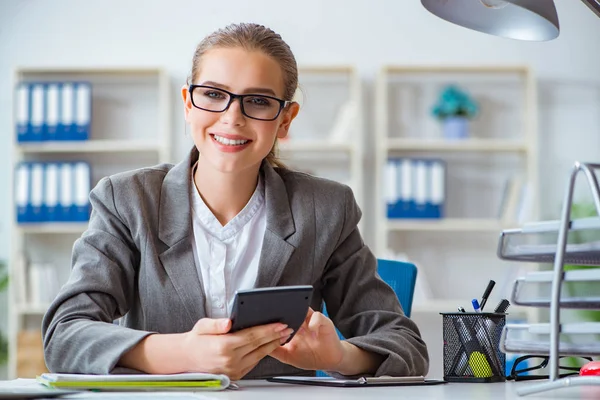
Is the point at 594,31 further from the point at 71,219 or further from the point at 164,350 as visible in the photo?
the point at 164,350

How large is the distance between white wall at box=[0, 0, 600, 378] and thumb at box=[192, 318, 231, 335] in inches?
139

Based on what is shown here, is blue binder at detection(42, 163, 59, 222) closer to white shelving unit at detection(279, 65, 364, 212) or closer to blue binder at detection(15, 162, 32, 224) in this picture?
blue binder at detection(15, 162, 32, 224)

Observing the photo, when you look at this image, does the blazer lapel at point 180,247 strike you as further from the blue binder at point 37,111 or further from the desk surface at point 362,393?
the blue binder at point 37,111

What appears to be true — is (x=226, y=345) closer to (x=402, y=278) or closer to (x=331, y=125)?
(x=402, y=278)

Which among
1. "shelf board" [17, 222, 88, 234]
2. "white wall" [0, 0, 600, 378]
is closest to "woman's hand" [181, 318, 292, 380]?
"shelf board" [17, 222, 88, 234]

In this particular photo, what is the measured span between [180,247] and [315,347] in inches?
14.4

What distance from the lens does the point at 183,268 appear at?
1552 millimetres

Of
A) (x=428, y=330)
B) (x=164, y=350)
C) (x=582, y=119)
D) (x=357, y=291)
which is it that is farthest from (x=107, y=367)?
(x=582, y=119)

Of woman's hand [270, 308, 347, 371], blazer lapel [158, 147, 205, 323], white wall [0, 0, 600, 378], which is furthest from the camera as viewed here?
white wall [0, 0, 600, 378]

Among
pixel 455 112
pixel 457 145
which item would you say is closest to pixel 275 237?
pixel 457 145

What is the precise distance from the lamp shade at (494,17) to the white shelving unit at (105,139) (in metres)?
3.34

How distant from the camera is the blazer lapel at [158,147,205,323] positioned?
5.08 ft

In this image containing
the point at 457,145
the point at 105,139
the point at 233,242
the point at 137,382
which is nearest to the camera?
the point at 137,382

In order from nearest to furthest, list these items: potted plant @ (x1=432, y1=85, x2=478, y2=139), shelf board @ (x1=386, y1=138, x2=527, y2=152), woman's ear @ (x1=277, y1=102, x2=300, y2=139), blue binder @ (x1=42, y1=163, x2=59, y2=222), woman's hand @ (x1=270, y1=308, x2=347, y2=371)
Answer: woman's hand @ (x1=270, y1=308, x2=347, y2=371), woman's ear @ (x1=277, y1=102, x2=300, y2=139), blue binder @ (x1=42, y1=163, x2=59, y2=222), shelf board @ (x1=386, y1=138, x2=527, y2=152), potted plant @ (x1=432, y1=85, x2=478, y2=139)
